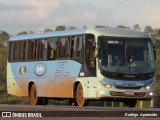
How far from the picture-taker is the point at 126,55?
90.9ft

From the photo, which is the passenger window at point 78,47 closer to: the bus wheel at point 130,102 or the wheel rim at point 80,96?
the wheel rim at point 80,96

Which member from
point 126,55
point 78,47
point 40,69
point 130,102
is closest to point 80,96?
point 78,47

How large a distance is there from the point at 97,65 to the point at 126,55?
48.2 inches

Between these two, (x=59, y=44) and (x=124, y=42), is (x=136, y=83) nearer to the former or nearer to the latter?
(x=124, y=42)

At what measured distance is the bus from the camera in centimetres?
2728

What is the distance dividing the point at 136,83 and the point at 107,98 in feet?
4.07

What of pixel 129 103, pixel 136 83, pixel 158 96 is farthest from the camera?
pixel 158 96

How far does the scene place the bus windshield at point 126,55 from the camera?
27328 millimetres

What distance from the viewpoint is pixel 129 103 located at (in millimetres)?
29766

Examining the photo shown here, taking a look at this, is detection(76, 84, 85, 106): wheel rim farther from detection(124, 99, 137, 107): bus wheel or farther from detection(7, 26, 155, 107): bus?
detection(124, 99, 137, 107): bus wheel

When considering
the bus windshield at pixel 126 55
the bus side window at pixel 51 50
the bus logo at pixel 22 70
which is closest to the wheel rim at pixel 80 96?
the bus windshield at pixel 126 55

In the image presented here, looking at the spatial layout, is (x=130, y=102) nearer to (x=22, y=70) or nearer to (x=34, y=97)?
(x=34, y=97)

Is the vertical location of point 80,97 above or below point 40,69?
below

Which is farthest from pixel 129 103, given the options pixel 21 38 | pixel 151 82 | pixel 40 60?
pixel 21 38
